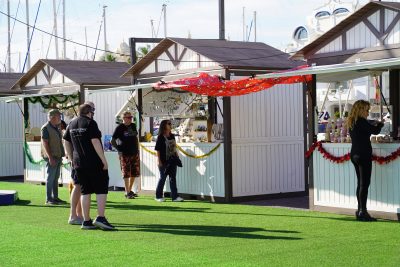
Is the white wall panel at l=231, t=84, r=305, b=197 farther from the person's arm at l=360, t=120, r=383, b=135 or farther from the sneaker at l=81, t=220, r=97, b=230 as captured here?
the sneaker at l=81, t=220, r=97, b=230

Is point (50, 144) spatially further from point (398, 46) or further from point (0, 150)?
point (0, 150)

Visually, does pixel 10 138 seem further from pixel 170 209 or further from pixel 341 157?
pixel 341 157

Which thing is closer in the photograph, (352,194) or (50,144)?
(352,194)

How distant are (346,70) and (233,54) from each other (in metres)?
4.71

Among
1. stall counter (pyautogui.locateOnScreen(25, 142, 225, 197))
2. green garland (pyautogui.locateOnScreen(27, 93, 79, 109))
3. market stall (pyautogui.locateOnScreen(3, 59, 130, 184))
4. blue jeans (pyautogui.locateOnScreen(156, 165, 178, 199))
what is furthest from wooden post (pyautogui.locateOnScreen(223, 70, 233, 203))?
green garland (pyautogui.locateOnScreen(27, 93, 79, 109))

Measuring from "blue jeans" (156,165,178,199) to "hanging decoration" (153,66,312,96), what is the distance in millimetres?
1760

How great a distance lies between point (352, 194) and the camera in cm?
1312

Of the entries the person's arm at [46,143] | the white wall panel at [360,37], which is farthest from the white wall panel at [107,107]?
the white wall panel at [360,37]

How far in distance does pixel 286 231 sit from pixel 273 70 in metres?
5.64

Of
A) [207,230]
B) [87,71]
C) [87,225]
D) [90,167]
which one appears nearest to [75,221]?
[87,225]

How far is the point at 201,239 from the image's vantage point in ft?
35.2

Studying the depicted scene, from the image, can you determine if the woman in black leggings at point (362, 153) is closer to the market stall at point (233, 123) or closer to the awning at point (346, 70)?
the awning at point (346, 70)

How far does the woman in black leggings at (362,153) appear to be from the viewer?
12312 millimetres

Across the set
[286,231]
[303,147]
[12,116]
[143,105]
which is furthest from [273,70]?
[12,116]
